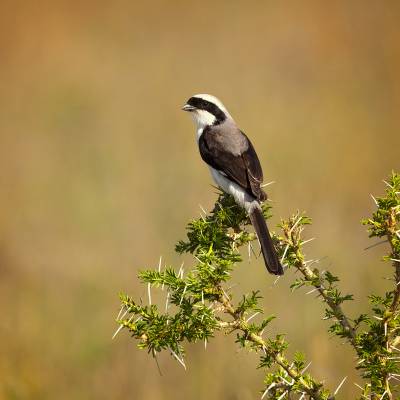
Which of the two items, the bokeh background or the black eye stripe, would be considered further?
the black eye stripe

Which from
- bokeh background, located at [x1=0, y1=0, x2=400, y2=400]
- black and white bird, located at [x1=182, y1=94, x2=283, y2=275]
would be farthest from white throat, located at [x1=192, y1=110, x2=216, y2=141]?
bokeh background, located at [x1=0, y1=0, x2=400, y2=400]

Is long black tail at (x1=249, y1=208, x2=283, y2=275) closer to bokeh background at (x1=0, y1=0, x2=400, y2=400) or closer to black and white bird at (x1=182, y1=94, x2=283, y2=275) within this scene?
black and white bird at (x1=182, y1=94, x2=283, y2=275)

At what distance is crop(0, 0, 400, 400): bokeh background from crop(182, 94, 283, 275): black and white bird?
2.62 feet

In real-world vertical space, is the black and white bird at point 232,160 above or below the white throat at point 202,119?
below

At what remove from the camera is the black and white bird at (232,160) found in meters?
4.12

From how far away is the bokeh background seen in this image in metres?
5.16

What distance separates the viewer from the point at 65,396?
4.78 metres

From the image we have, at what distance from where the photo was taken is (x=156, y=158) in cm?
838

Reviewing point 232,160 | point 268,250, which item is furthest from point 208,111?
point 268,250

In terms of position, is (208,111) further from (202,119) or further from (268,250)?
(268,250)

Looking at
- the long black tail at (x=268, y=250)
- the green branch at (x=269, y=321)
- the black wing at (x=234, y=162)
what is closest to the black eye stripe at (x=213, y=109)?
the black wing at (x=234, y=162)

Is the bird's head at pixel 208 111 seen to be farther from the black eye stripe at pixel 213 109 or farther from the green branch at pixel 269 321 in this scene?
the green branch at pixel 269 321

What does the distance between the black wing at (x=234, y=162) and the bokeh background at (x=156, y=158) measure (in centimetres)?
119

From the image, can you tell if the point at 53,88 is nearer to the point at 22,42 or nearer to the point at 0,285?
the point at 22,42
